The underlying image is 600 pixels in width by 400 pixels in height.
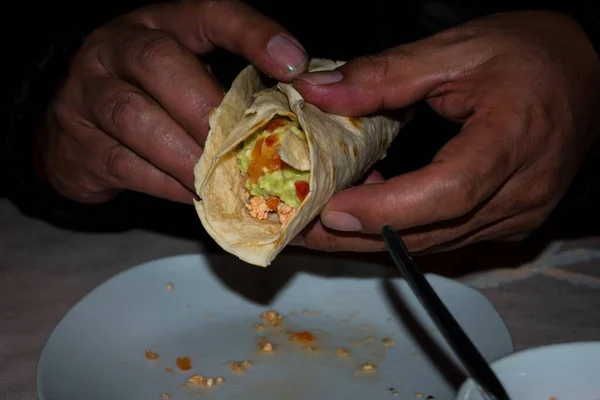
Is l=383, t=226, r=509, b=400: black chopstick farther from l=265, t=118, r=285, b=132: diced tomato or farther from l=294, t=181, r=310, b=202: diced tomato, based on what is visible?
l=265, t=118, r=285, b=132: diced tomato

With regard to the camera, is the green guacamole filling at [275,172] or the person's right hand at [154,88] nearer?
the green guacamole filling at [275,172]

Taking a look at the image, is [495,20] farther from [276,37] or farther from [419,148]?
[419,148]

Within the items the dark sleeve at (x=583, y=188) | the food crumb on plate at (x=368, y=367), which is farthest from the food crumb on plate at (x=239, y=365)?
the dark sleeve at (x=583, y=188)

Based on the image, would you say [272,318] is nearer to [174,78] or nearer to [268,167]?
[268,167]

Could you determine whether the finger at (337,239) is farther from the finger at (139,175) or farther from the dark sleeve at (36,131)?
the dark sleeve at (36,131)

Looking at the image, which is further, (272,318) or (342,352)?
(272,318)

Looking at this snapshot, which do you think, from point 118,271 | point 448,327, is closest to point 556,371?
point 448,327

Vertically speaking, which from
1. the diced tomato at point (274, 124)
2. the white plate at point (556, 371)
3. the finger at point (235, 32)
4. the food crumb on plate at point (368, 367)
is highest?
the finger at point (235, 32)
